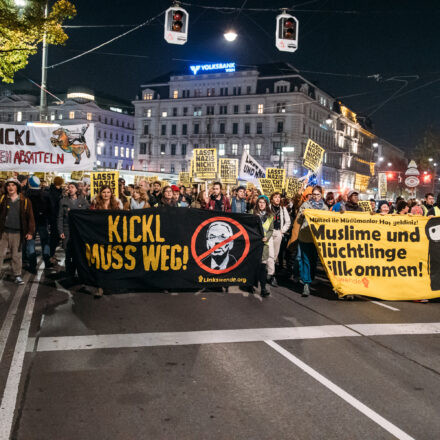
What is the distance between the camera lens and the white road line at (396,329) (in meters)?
6.41

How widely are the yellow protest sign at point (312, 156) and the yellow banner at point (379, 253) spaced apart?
24.3ft

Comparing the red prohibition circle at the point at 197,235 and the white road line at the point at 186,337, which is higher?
the red prohibition circle at the point at 197,235

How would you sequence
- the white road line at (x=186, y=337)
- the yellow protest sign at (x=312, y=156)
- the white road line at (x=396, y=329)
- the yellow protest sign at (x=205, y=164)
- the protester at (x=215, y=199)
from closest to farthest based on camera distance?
the white road line at (x=186, y=337), the white road line at (x=396, y=329), the protester at (x=215, y=199), the yellow protest sign at (x=312, y=156), the yellow protest sign at (x=205, y=164)

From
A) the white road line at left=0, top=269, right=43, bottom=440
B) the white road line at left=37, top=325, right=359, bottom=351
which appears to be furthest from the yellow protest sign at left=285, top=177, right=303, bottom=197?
the white road line at left=0, top=269, right=43, bottom=440

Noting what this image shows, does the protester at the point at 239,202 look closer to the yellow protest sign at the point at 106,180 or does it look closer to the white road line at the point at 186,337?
the yellow protest sign at the point at 106,180

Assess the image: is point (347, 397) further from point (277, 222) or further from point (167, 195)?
point (167, 195)

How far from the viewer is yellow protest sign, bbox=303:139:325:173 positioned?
1587cm

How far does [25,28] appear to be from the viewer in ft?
39.1

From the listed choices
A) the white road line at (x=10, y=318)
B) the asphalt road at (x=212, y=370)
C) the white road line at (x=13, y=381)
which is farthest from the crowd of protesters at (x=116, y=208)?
the white road line at (x=13, y=381)

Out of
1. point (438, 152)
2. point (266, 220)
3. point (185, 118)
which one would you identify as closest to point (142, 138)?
point (185, 118)

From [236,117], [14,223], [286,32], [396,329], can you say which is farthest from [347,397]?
[236,117]

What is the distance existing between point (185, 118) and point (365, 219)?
78310 millimetres

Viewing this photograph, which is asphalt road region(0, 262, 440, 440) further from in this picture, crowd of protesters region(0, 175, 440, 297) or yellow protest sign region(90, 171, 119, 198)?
yellow protest sign region(90, 171, 119, 198)

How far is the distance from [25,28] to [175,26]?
390 cm
